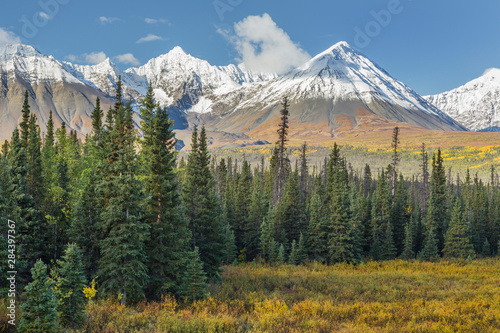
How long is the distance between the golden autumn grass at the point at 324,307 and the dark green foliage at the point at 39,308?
82.2 inches

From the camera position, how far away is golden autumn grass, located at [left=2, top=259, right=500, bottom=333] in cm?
1295

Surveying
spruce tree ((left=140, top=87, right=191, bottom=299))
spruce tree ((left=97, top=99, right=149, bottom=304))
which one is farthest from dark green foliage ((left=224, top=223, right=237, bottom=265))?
spruce tree ((left=97, top=99, right=149, bottom=304))

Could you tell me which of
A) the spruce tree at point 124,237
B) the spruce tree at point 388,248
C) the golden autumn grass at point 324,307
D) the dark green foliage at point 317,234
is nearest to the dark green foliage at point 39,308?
the golden autumn grass at point 324,307

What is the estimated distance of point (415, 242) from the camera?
1806 inches

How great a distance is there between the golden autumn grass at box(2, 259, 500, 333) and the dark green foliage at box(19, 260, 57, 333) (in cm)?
209

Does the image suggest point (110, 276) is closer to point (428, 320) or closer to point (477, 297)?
point (428, 320)

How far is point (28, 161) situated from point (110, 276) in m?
18.0

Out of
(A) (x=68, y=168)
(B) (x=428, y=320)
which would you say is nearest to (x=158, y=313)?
(B) (x=428, y=320)

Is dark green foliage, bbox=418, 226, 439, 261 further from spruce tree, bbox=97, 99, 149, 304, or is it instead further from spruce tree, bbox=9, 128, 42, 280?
spruce tree, bbox=9, 128, 42, 280

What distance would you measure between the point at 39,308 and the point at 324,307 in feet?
42.0

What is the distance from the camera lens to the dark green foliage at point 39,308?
909 cm

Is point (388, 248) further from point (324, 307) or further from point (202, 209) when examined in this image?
point (202, 209)

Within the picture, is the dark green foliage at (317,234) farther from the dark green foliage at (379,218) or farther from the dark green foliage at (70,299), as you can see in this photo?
the dark green foliage at (70,299)

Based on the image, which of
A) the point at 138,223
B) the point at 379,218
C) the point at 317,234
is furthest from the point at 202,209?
the point at 379,218
